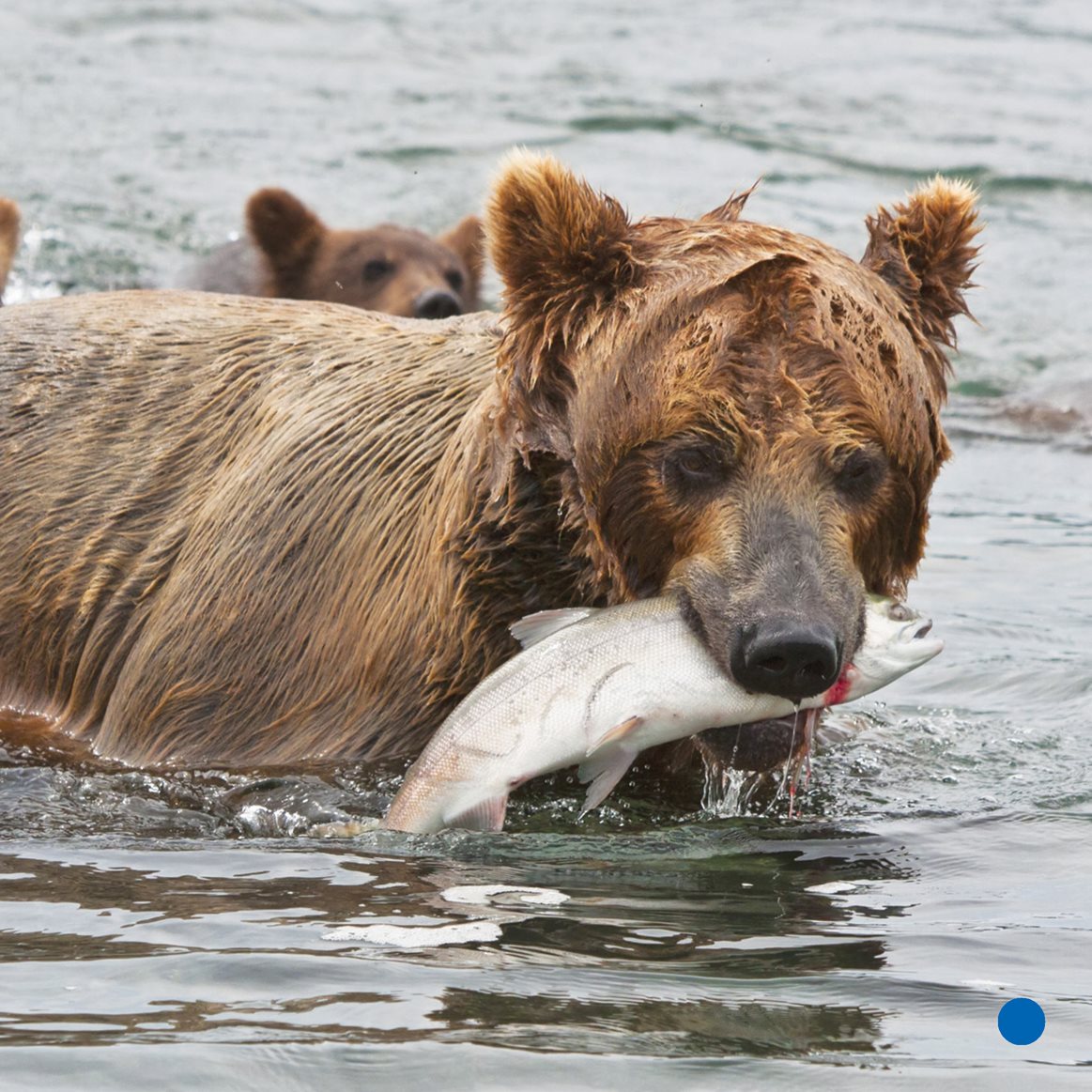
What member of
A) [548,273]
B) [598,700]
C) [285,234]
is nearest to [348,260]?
[285,234]

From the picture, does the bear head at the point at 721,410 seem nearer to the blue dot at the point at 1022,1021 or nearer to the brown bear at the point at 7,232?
the blue dot at the point at 1022,1021

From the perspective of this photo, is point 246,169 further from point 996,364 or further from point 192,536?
point 192,536

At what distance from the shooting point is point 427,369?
20.4 ft

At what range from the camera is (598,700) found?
5035mm

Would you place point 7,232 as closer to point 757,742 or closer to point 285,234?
point 285,234

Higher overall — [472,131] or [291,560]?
[472,131]

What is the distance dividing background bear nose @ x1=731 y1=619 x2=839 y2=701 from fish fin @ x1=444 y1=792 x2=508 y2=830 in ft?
2.32

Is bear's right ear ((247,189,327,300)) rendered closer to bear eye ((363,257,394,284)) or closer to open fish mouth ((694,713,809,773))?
bear eye ((363,257,394,284))

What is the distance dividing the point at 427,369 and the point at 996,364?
29.5ft

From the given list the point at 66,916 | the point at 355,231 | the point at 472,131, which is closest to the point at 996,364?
the point at 355,231

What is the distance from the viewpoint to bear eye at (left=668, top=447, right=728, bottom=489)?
199 inches

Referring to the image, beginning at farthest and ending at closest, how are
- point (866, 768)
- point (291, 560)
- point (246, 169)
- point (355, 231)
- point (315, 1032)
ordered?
point (246, 169)
point (355, 231)
point (866, 768)
point (291, 560)
point (315, 1032)

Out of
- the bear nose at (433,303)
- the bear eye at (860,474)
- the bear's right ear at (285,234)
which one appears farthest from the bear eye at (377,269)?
the bear eye at (860,474)

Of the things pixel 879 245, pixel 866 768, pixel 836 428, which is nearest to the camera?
pixel 836 428
